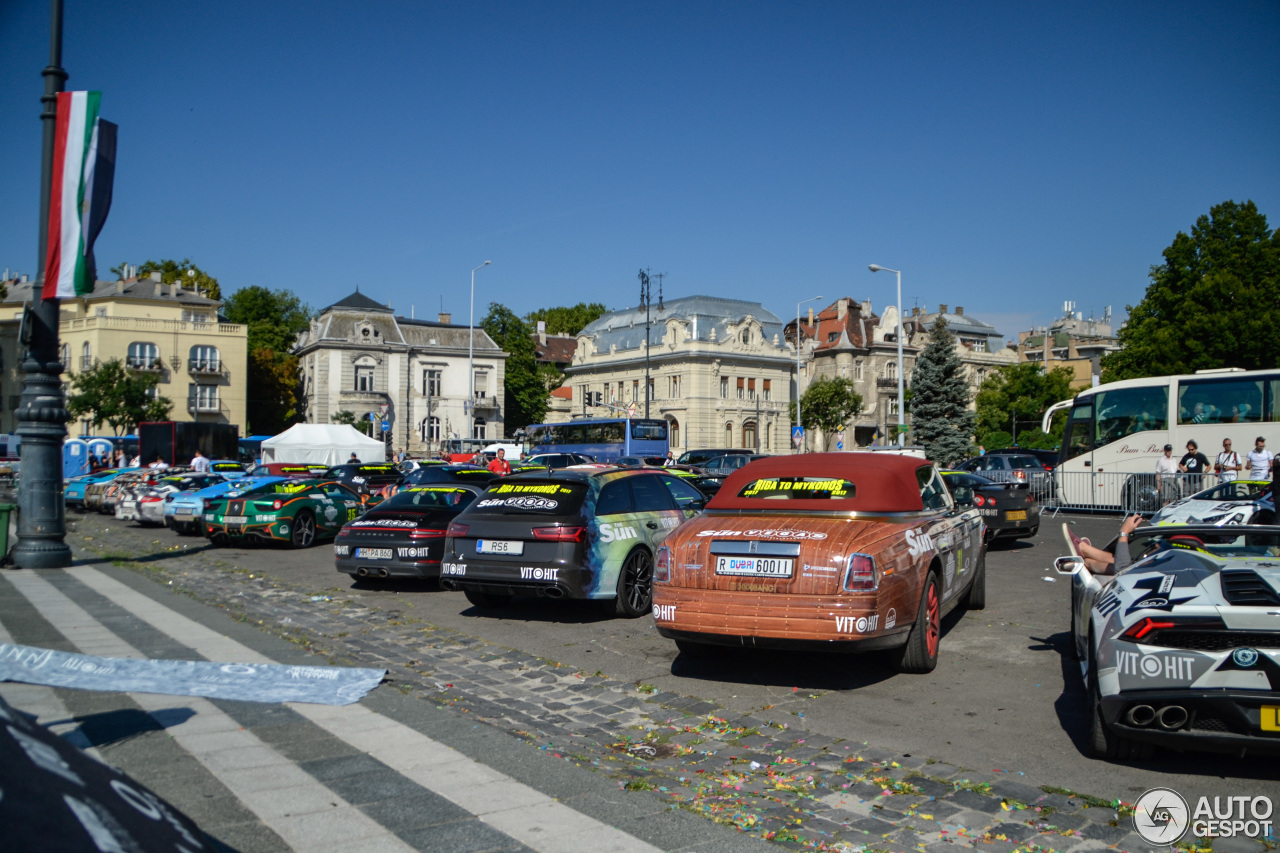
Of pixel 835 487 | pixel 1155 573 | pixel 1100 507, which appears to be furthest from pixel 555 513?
pixel 1100 507

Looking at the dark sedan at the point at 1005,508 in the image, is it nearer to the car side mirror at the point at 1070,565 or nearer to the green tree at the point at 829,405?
the car side mirror at the point at 1070,565

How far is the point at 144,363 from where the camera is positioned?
68938 mm

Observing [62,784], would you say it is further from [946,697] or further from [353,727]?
[946,697]

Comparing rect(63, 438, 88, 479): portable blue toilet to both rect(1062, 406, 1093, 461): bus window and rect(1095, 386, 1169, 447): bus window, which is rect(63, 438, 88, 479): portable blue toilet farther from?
rect(1095, 386, 1169, 447): bus window

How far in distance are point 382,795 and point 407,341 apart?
84628 mm

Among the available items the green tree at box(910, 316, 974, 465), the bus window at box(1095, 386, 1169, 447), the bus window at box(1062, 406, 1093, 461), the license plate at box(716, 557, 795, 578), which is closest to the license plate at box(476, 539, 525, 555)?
the license plate at box(716, 557, 795, 578)

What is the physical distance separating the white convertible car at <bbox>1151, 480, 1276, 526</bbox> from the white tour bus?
8.03 meters

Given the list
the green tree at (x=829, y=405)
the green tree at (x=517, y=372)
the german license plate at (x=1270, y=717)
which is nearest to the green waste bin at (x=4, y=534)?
the german license plate at (x=1270, y=717)

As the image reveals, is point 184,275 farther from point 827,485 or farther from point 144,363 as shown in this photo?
point 827,485

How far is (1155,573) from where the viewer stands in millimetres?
5188

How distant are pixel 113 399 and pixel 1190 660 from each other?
6734 cm

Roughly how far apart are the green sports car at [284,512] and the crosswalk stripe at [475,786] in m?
11.8

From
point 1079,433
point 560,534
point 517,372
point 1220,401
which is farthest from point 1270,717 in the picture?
point 517,372

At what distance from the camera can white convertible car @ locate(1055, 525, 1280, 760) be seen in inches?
175
